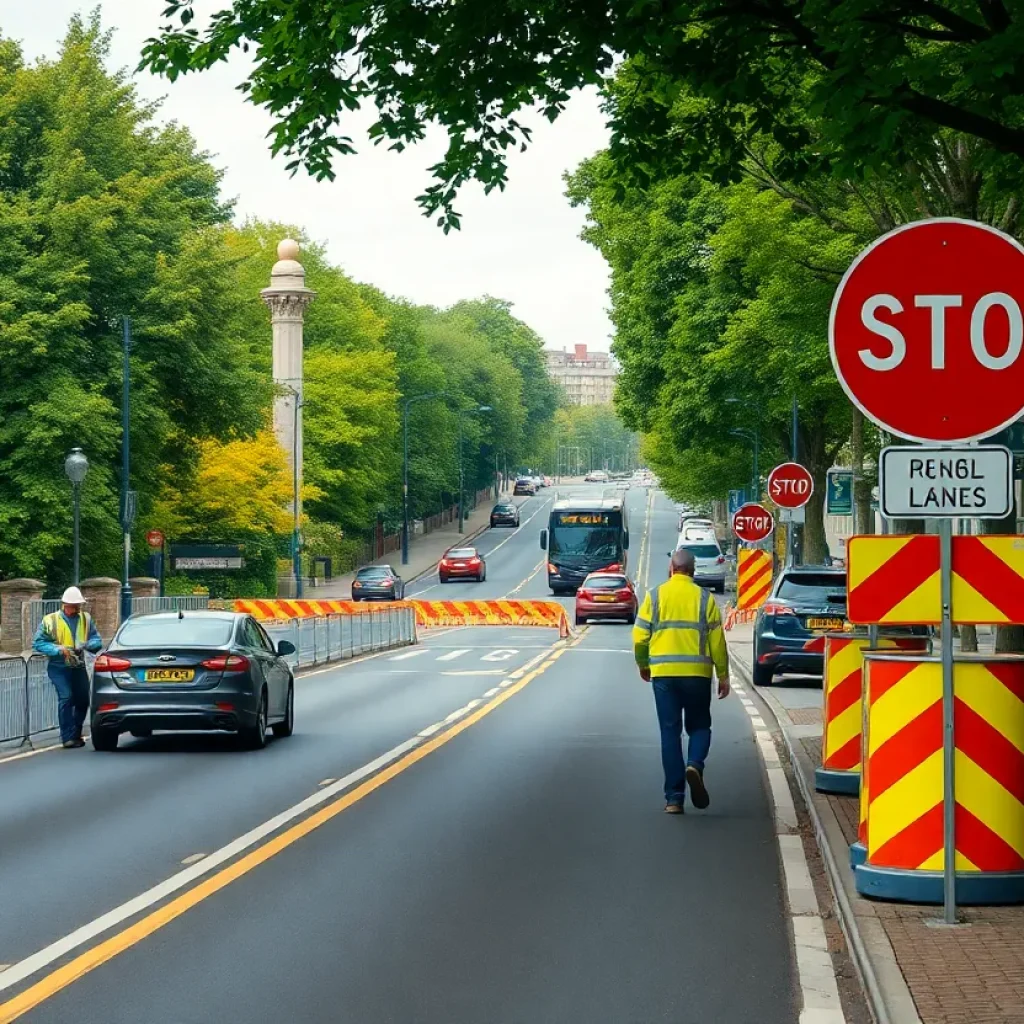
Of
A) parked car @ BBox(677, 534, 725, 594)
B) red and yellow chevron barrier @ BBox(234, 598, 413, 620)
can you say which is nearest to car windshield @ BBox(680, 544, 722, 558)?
parked car @ BBox(677, 534, 725, 594)

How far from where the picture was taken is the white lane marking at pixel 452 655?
40688 mm

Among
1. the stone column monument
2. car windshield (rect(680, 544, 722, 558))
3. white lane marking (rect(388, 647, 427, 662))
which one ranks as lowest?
white lane marking (rect(388, 647, 427, 662))

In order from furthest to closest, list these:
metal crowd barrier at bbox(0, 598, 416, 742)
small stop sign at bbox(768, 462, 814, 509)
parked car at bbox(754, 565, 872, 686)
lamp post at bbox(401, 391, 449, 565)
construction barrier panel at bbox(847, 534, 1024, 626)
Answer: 1. lamp post at bbox(401, 391, 449, 565)
2. small stop sign at bbox(768, 462, 814, 509)
3. parked car at bbox(754, 565, 872, 686)
4. metal crowd barrier at bbox(0, 598, 416, 742)
5. construction barrier panel at bbox(847, 534, 1024, 626)

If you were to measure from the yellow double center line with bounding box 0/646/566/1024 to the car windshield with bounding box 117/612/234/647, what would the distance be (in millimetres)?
2420

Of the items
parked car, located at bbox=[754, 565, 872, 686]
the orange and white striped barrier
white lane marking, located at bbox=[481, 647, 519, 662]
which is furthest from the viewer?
the orange and white striped barrier

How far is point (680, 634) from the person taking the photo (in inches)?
539

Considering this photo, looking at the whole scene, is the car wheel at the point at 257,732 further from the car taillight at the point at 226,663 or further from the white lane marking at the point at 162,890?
the white lane marking at the point at 162,890

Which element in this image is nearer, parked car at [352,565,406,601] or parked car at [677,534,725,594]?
parked car at [352,565,406,601]

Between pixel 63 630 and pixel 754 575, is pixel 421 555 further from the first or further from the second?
pixel 63 630

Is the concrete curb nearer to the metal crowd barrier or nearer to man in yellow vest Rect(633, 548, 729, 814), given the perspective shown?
man in yellow vest Rect(633, 548, 729, 814)

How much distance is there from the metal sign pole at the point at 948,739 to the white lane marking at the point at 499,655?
31201 mm

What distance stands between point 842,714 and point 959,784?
15.7 ft

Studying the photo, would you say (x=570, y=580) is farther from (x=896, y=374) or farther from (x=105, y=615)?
(x=896, y=374)

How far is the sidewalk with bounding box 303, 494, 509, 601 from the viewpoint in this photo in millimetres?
86787
